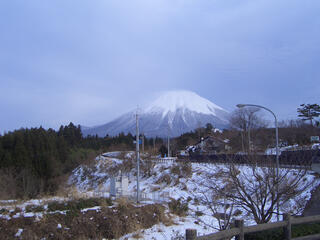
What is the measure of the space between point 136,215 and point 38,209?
6560mm

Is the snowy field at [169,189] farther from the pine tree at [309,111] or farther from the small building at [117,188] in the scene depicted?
the pine tree at [309,111]

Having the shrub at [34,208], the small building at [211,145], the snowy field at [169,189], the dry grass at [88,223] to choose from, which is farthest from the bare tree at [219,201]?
the small building at [211,145]

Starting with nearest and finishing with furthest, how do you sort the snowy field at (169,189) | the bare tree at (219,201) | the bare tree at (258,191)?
the bare tree at (258,191), the bare tree at (219,201), the snowy field at (169,189)

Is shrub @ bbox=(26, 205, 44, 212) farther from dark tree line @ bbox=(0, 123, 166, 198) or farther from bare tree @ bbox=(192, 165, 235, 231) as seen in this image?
dark tree line @ bbox=(0, 123, 166, 198)

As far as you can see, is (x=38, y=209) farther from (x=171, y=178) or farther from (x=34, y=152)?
(x=34, y=152)

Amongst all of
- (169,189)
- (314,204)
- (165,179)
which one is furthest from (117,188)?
(314,204)

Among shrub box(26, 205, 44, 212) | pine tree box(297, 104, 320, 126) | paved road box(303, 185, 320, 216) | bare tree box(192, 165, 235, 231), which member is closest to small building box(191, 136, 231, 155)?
pine tree box(297, 104, 320, 126)

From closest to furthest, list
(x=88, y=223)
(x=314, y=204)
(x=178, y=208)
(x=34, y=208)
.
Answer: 1. (x=314, y=204)
2. (x=88, y=223)
3. (x=34, y=208)
4. (x=178, y=208)

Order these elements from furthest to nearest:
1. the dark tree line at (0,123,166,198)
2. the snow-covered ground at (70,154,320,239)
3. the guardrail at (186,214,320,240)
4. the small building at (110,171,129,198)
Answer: the dark tree line at (0,123,166,198)
the small building at (110,171,129,198)
the snow-covered ground at (70,154,320,239)
the guardrail at (186,214,320,240)

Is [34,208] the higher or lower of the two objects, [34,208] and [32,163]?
the lower

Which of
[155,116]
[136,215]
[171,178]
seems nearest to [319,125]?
[171,178]

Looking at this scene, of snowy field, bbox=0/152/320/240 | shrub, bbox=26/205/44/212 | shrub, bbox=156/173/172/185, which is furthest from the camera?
shrub, bbox=156/173/172/185

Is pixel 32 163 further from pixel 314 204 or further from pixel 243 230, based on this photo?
pixel 243 230

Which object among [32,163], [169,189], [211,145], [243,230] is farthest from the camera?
[211,145]
